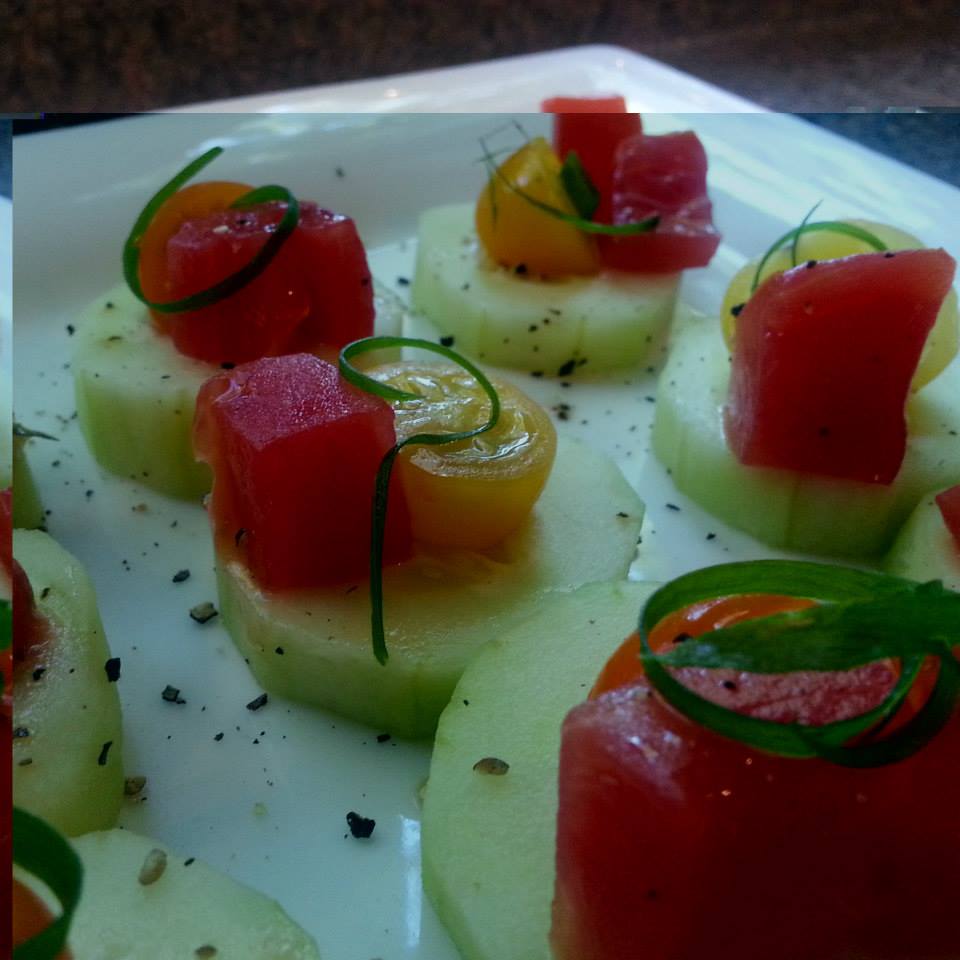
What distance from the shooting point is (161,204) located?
1.62 metres

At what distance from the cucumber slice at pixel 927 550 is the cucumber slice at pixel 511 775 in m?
0.40

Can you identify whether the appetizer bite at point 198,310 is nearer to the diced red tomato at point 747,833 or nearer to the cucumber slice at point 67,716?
the cucumber slice at point 67,716

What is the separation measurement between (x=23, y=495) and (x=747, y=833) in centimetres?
110

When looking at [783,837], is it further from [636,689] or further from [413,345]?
[413,345]

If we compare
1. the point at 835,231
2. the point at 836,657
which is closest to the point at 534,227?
the point at 835,231

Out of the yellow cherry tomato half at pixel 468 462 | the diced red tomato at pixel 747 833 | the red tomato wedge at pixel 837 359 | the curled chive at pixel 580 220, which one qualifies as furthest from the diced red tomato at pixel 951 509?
the curled chive at pixel 580 220

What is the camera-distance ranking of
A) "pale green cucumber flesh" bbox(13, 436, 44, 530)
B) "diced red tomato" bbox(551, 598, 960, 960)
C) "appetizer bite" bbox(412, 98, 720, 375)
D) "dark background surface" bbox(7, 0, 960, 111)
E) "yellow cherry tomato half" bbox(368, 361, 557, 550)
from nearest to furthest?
"diced red tomato" bbox(551, 598, 960, 960) → "yellow cherry tomato half" bbox(368, 361, 557, 550) → "pale green cucumber flesh" bbox(13, 436, 44, 530) → "dark background surface" bbox(7, 0, 960, 111) → "appetizer bite" bbox(412, 98, 720, 375)

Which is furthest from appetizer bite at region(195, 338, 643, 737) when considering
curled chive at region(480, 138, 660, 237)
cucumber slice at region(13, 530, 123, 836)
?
curled chive at region(480, 138, 660, 237)

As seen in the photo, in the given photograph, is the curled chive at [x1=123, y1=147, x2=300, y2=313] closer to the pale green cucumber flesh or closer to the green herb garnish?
the pale green cucumber flesh

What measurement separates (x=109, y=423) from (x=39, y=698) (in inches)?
26.5

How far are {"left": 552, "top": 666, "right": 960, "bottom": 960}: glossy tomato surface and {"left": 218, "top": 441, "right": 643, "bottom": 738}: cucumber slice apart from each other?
395 mm

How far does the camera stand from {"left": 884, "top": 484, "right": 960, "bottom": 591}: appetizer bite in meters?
1.30

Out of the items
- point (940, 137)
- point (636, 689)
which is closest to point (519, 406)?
point (636, 689)

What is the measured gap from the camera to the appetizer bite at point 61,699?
0.96 meters
